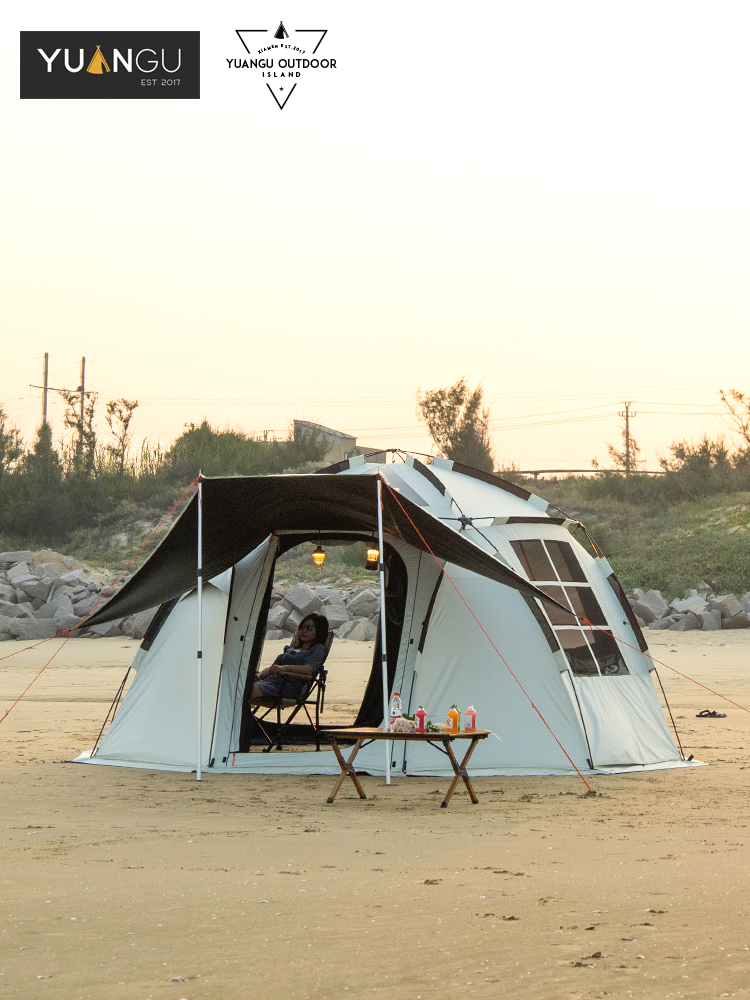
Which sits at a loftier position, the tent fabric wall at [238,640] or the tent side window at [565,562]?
the tent side window at [565,562]

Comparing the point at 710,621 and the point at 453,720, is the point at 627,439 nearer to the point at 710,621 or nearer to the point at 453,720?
the point at 710,621

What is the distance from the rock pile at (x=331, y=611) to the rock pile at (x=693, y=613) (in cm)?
528

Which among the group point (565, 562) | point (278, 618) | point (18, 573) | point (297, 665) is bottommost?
point (278, 618)

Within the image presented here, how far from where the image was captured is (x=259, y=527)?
8.97 m

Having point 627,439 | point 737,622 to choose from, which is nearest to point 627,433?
point 627,439

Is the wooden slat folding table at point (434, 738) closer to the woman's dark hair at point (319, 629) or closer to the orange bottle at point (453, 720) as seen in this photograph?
the orange bottle at point (453, 720)

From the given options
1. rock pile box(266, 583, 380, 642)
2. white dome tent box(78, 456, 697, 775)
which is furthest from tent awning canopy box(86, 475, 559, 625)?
rock pile box(266, 583, 380, 642)

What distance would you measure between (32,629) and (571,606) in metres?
16.1

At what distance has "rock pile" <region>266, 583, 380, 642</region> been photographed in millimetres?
20891

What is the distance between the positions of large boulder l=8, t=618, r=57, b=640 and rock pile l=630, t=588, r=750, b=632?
38.5 feet

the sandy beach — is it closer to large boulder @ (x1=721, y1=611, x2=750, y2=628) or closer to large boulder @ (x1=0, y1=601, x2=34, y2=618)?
large boulder @ (x1=721, y1=611, x2=750, y2=628)

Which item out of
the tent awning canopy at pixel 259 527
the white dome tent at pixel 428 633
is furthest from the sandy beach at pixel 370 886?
the tent awning canopy at pixel 259 527

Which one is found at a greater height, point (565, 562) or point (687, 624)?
point (565, 562)

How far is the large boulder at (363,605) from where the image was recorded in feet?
74.8
